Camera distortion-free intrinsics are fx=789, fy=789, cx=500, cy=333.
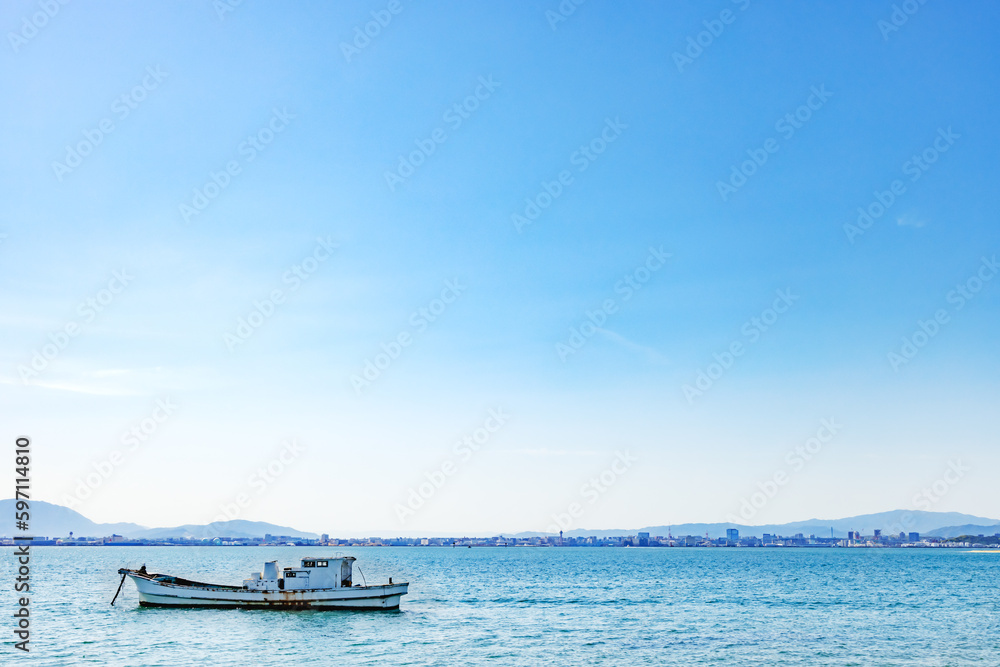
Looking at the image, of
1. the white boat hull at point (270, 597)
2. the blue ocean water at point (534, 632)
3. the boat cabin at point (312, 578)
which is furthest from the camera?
the boat cabin at point (312, 578)

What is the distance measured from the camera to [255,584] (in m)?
64.2

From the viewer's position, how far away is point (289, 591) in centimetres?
Answer: 6256

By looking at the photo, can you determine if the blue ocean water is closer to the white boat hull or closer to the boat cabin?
the white boat hull

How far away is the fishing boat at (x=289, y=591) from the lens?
62062 millimetres

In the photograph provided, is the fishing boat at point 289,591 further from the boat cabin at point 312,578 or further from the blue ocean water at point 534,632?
the blue ocean water at point 534,632

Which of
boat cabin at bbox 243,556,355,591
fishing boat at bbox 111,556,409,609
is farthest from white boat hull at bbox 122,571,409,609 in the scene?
boat cabin at bbox 243,556,355,591

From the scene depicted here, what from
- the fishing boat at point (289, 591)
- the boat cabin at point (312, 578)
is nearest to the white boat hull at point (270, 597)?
the fishing boat at point (289, 591)

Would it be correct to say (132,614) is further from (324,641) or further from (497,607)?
(497,607)

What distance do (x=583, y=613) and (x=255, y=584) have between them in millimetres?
27083

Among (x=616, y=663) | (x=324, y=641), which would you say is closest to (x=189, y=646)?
(x=324, y=641)

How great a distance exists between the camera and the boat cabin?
207 ft

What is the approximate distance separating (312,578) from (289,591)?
77.8 inches

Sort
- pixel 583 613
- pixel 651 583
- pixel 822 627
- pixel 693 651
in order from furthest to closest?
1. pixel 651 583
2. pixel 583 613
3. pixel 822 627
4. pixel 693 651

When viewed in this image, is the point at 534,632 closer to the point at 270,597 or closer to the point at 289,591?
the point at 289,591
